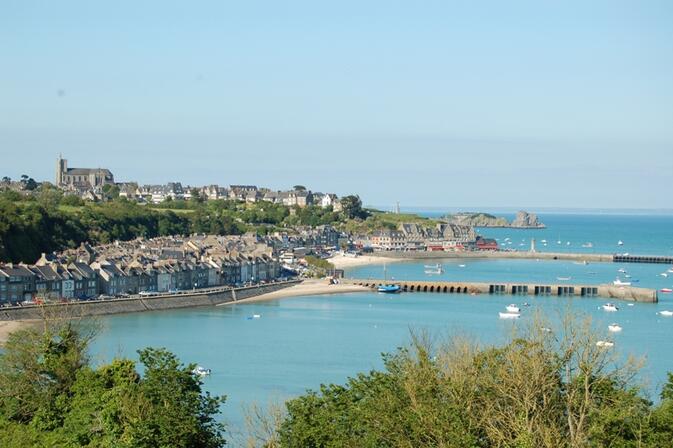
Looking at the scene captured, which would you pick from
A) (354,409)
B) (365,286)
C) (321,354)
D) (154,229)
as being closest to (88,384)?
(354,409)

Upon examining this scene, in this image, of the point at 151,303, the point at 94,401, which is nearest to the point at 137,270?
the point at 151,303

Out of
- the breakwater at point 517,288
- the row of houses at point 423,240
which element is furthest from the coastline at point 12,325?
the row of houses at point 423,240

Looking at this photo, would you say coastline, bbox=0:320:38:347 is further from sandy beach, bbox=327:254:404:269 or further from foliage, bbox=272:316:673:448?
sandy beach, bbox=327:254:404:269

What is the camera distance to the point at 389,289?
45.3 meters

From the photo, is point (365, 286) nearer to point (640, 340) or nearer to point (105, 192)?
point (640, 340)

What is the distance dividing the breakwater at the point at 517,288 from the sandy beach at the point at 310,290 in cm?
115

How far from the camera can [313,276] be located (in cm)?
5025

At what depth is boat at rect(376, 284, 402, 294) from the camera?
45.2 meters

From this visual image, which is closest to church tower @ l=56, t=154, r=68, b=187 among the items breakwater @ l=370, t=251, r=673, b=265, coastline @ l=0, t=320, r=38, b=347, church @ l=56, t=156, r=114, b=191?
church @ l=56, t=156, r=114, b=191

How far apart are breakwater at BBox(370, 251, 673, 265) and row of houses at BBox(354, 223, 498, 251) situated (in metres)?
2.96

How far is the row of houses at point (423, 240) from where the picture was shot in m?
76.6

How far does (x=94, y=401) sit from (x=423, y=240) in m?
67.3

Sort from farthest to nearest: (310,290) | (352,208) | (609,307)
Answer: (352,208) < (310,290) < (609,307)

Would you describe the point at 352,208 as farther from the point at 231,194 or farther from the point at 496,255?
the point at 496,255
